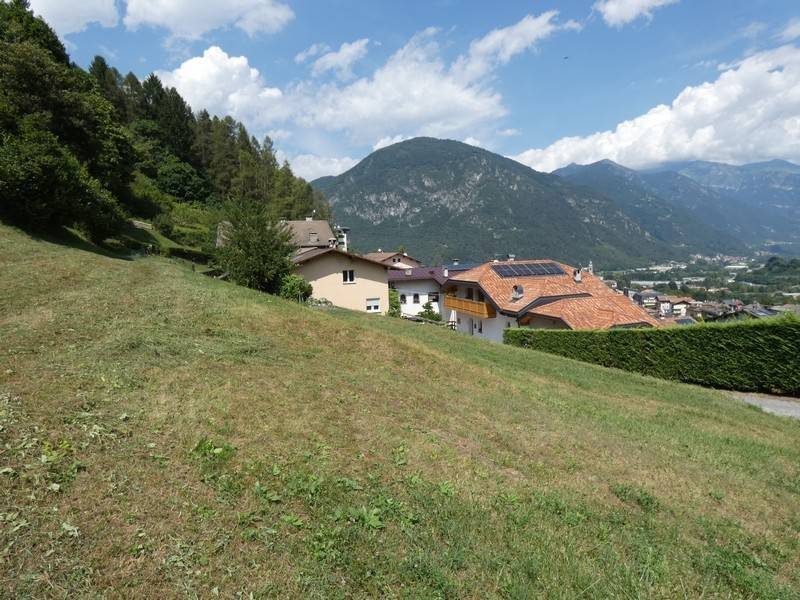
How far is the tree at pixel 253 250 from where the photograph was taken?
2519cm

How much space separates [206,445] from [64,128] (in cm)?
2820

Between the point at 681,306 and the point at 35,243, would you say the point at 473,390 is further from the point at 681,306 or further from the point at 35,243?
the point at 681,306

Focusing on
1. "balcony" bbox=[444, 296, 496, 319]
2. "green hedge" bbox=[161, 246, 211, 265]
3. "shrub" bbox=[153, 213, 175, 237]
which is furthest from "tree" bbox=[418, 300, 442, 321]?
"shrub" bbox=[153, 213, 175, 237]

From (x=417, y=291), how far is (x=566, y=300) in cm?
1948

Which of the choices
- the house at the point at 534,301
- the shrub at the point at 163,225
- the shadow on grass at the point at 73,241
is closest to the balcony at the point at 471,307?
the house at the point at 534,301

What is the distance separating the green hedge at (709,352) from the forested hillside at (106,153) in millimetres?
20993

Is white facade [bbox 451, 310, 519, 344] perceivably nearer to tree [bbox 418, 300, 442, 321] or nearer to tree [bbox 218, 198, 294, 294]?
tree [bbox 418, 300, 442, 321]

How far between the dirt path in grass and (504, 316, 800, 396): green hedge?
2.13ft

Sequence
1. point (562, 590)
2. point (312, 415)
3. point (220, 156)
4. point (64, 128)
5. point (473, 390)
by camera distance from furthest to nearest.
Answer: point (220, 156) < point (64, 128) < point (473, 390) < point (312, 415) < point (562, 590)

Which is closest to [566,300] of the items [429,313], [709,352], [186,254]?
[709,352]

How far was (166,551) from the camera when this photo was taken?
385cm

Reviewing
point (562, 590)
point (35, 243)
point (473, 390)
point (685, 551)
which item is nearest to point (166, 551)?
point (562, 590)

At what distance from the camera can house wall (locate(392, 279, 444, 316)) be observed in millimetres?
46438

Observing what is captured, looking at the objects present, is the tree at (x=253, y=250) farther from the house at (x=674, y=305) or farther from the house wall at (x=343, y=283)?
the house at (x=674, y=305)
